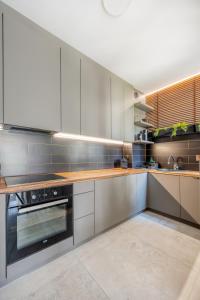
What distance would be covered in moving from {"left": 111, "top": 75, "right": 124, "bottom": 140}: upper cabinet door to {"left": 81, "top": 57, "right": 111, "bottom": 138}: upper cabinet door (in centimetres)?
11

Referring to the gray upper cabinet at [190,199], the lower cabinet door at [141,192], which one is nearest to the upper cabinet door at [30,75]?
the lower cabinet door at [141,192]

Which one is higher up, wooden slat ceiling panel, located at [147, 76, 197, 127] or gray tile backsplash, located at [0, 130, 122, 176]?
wooden slat ceiling panel, located at [147, 76, 197, 127]

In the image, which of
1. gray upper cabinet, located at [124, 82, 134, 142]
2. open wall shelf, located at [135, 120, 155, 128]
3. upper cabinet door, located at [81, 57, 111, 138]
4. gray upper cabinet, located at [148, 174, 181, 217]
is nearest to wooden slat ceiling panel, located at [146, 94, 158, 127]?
open wall shelf, located at [135, 120, 155, 128]

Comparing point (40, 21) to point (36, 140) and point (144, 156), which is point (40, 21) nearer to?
point (36, 140)

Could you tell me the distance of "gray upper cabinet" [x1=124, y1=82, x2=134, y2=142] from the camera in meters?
2.62

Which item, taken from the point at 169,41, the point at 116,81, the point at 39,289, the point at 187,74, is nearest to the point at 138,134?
the point at 116,81

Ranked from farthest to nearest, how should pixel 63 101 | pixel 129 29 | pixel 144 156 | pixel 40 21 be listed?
pixel 144 156 < pixel 63 101 < pixel 129 29 < pixel 40 21

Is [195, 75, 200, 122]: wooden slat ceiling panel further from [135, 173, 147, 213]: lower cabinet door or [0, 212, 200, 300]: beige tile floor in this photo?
[0, 212, 200, 300]: beige tile floor

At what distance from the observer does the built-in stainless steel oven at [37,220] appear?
3.79 ft

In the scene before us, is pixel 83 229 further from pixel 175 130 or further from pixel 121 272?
pixel 175 130

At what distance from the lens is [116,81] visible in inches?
95.6

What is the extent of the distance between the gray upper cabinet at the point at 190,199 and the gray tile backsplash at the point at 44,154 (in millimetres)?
1361

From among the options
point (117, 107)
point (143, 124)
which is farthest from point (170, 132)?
point (117, 107)

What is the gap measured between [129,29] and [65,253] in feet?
8.64
